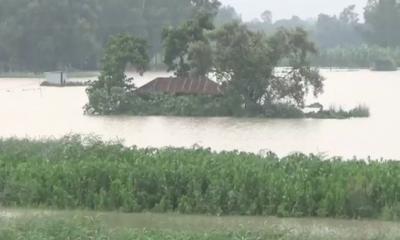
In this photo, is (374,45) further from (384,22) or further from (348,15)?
(348,15)

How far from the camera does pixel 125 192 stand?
36.0 ft

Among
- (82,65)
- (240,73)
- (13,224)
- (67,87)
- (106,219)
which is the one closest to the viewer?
(13,224)

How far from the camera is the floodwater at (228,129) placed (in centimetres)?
2019

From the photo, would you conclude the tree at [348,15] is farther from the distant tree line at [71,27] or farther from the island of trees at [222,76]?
the island of trees at [222,76]

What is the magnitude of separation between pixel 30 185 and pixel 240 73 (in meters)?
16.1

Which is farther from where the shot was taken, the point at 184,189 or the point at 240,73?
the point at 240,73

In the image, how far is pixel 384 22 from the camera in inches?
3147

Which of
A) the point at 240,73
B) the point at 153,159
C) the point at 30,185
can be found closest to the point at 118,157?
the point at 153,159

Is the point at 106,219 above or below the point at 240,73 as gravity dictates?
below

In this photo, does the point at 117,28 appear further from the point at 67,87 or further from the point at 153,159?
the point at 153,159

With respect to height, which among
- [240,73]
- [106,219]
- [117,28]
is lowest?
[106,219]

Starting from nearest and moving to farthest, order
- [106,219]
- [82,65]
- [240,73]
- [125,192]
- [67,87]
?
[106,219] < [125,192] < [240,73] < [67,87] < [82,65]

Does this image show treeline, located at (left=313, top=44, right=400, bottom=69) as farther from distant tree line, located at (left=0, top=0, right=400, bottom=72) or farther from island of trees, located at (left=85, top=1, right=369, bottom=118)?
island of trees, located at (left=85, top=1, right=369, bottom=118)

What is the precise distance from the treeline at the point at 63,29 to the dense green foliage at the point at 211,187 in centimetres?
3796
